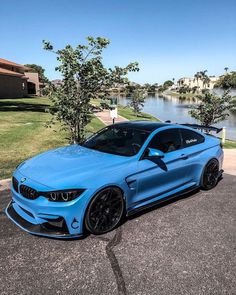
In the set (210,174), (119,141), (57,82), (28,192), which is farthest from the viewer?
(57,82)

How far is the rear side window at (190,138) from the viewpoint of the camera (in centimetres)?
614

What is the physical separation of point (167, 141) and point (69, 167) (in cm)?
208

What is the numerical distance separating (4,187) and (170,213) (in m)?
3.54

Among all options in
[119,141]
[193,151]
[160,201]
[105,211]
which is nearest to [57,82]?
[119,141]

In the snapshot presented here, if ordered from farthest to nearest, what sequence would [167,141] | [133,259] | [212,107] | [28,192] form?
[212,107] → [167,141] → [28,192] → [133,259]

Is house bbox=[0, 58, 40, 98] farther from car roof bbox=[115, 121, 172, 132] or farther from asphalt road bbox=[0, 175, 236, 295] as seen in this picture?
asphalt road bbox=[0, 175, 236, 295]

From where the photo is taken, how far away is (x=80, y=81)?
7.88 m

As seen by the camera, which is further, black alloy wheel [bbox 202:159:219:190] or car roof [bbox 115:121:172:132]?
black alloy wheel [bbox 202:159:219:190]

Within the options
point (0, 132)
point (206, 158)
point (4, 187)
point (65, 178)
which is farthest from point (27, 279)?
point (0, 132)

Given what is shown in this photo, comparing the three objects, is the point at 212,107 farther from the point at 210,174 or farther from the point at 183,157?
the point at 183,157

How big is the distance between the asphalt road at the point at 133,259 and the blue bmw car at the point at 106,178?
24 centimetres

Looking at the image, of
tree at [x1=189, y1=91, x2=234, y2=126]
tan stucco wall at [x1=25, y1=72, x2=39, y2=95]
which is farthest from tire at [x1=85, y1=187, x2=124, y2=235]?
tan stucco wall at [x1=25, y1=72, x2=39, y2=95]

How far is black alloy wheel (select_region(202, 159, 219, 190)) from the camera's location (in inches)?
257

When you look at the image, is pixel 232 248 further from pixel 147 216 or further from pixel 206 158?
pixel 206 158
